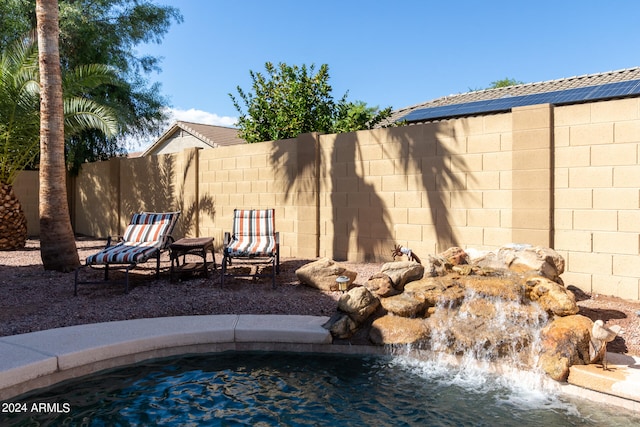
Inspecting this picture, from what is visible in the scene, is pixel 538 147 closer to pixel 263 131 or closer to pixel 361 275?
pixel 361 275

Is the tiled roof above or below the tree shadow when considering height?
above

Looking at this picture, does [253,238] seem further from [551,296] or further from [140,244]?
[551,296]

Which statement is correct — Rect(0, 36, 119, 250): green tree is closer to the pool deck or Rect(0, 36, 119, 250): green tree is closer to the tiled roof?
the pool deck

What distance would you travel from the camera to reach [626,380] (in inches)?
142

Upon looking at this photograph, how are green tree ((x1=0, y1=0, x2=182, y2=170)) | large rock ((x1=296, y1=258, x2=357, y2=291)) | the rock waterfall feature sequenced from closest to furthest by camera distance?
the rock waterfall feature
large rock ((x1=296, y1=258, x2=357, y2=291))
green tree ((x1=0, y1=0, x2=182, y2=170))

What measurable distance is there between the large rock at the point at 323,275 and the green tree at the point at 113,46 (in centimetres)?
872

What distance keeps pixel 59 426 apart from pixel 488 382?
324 centimetres

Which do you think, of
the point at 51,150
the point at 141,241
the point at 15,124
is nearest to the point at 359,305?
the point at 141,241

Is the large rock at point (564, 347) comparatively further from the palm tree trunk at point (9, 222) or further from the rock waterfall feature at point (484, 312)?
the palm tree trunk at point (9, 222)

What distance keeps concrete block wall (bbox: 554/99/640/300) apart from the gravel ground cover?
31 cm

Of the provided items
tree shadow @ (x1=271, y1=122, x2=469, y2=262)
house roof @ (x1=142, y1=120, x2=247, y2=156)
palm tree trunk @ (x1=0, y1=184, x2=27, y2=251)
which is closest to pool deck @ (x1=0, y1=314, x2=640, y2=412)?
tree shadow @ (x1=271, y1=122, x2=469, y2=262)

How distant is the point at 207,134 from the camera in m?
25.6

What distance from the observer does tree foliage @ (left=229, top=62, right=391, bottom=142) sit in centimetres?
1244

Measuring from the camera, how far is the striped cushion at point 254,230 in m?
7.73
